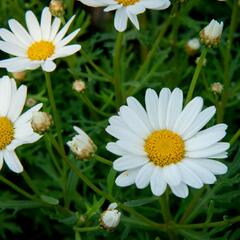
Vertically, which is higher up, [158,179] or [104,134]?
[104,134]

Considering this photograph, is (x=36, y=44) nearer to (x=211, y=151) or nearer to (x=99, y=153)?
(x=99, y=153)

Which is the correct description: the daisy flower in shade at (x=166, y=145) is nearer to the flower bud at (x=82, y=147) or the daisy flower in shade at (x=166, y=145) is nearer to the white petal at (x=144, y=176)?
the white petal at (x=144, y=176)

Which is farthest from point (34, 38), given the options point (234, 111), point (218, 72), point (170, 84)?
point (234, 111)

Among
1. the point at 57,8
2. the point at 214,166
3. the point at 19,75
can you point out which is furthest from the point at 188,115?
the point at 19,75

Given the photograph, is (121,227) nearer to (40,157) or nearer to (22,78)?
(40,157)

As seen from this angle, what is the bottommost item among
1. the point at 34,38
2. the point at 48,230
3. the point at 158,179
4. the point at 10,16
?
the point at 48,230

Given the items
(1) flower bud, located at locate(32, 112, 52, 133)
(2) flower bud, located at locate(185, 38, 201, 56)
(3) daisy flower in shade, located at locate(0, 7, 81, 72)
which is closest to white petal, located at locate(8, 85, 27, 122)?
(3) daisy flower in shade, located at locate(0, 7, 81, 72)

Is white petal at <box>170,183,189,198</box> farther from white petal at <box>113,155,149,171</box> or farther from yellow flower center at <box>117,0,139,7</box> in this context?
yellow flower center at <box>117,0,139,7</box>

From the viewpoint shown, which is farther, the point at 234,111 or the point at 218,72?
the point at 234,111
